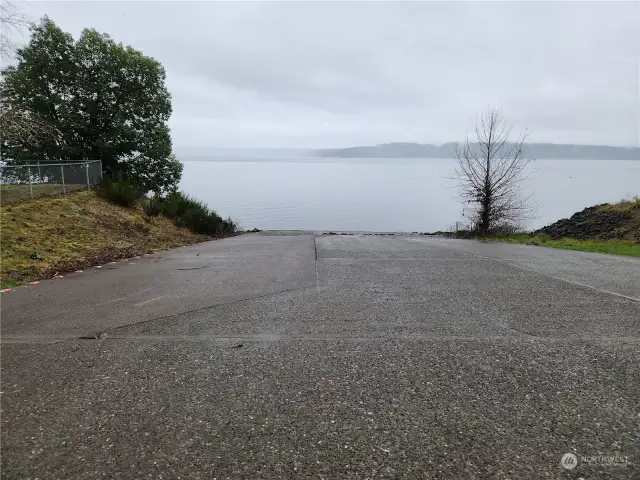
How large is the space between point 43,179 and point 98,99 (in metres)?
11.9

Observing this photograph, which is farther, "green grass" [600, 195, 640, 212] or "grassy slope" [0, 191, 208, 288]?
"green grass" [600, 195, 640, 212]

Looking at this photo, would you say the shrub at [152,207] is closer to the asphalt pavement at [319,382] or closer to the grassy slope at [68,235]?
the grassy slope at [68,235]

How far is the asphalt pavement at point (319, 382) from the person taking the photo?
8.64 ft

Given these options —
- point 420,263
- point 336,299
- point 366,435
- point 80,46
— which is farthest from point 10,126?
point 80,46

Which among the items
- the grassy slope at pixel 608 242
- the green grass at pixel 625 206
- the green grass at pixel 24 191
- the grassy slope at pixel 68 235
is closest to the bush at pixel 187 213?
the grassy slope at pixel 68 235

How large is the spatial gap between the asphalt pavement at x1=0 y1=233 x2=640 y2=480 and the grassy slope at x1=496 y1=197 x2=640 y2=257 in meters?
7.86

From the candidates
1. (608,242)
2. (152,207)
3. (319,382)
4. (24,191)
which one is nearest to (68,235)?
(24,191)

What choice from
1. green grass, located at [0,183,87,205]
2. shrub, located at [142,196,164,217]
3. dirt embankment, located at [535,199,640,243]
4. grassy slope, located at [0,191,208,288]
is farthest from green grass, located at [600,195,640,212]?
green grass, located at [0,183,87,205]

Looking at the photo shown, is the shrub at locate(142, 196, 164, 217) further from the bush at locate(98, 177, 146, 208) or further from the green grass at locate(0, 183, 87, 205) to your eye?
the green grass at locate(0, 183, 87, 205)

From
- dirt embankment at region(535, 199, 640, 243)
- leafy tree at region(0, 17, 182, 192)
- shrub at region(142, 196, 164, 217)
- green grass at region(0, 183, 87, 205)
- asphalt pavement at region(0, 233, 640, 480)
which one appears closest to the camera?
asphalt pavement at region(0, 233, 640, 480)

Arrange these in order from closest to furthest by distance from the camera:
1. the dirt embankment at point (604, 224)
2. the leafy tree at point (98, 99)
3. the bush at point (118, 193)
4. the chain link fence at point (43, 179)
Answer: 1. the chain link fence at point (43, 179)
2. the bush at point (118, 193)
3. the dirt embankment at point (604, 224)
4. the leafy tree at point (98, 99)

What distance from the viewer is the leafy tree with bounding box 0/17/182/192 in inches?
922

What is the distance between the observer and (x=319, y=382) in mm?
3621

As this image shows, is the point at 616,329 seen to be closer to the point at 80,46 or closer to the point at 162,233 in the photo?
the point at 162,233
